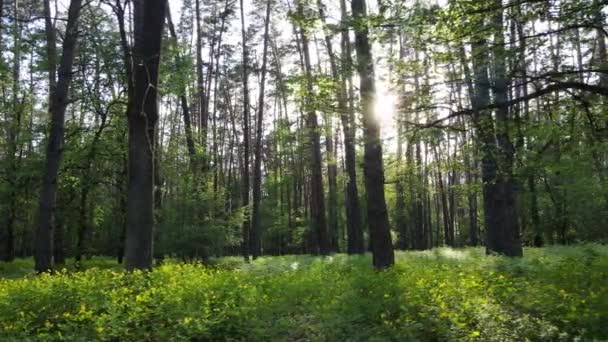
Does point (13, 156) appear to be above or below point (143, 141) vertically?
above

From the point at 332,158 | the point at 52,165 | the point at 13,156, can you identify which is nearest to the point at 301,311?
the point at 52,165

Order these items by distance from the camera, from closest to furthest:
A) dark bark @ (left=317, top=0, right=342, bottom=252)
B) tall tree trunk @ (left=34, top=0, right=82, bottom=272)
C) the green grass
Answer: the green grass, dark bark @ (left=317, top=0, right=342, bottom=252), tall tree trunk @ (left=34, top=0, right=82, bottom=272)

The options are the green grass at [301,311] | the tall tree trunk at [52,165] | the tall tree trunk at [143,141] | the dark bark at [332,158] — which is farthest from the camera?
the tall tree trunk at [52,165]

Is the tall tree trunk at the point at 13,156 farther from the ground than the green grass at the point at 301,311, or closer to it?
farther from the ground

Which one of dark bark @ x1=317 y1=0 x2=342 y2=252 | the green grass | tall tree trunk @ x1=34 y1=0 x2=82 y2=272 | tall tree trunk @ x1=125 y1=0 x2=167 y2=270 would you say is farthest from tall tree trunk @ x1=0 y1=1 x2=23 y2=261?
the green grass

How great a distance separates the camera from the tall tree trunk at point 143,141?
761cm

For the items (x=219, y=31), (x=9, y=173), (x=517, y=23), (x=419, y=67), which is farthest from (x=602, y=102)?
(x=219, y=31)

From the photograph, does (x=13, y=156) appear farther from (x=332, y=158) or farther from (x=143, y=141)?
(x=143, y=141)

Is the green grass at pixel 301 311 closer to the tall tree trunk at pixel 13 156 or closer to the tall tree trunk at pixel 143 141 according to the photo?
the tall tree trunk at pixel 143 141

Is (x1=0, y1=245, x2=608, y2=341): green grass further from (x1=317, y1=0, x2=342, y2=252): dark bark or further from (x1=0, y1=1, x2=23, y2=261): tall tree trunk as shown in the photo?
(x1=0, y1=1, x2=23, y2=261): tall tree trunk

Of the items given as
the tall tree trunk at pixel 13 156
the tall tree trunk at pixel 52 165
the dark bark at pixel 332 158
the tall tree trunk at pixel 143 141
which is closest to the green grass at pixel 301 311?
the tall tree trunk at pixel 143 141

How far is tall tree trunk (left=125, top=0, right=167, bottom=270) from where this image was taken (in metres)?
7.61

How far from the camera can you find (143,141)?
303 inches

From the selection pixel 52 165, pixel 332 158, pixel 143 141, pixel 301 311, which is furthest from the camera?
pixel 332 158
